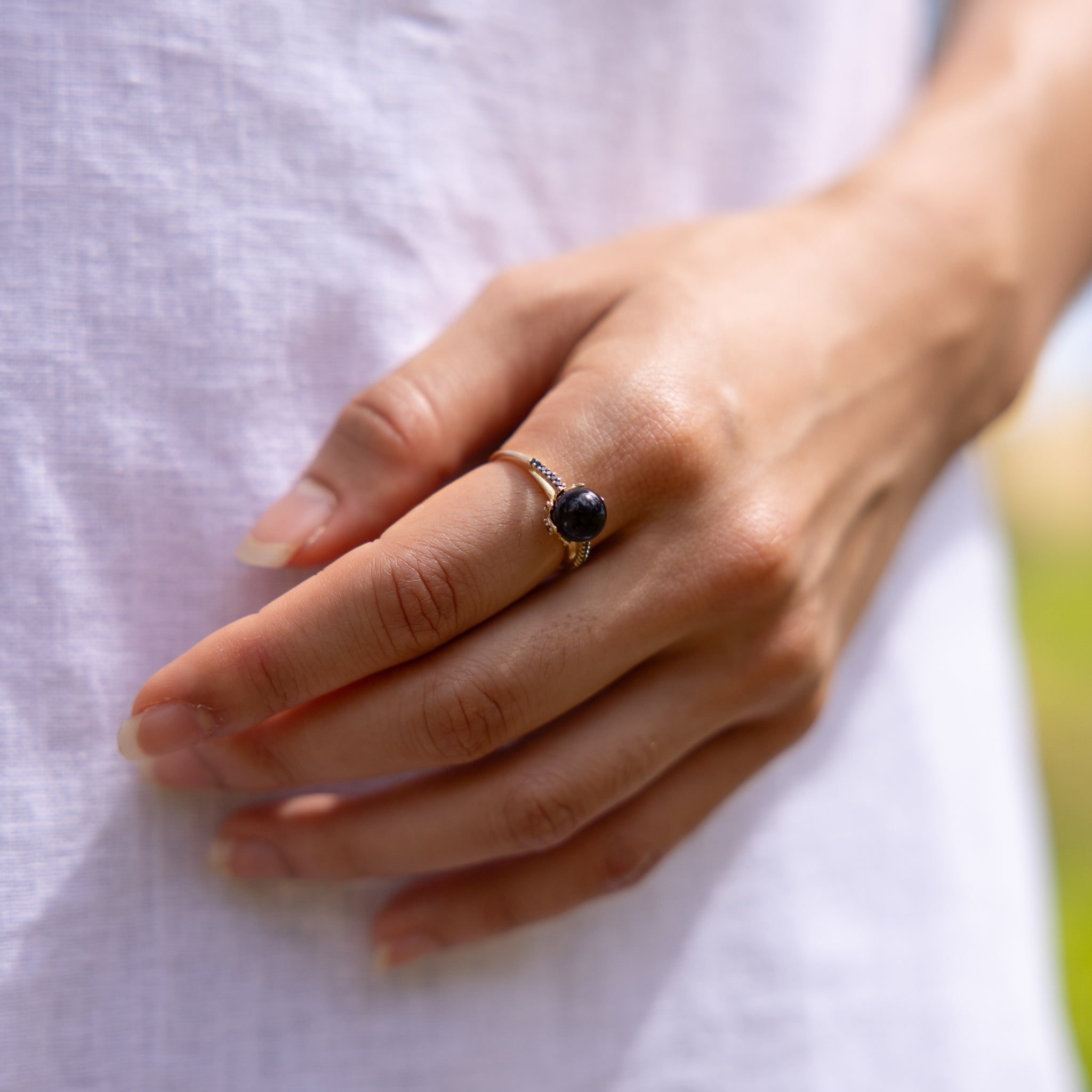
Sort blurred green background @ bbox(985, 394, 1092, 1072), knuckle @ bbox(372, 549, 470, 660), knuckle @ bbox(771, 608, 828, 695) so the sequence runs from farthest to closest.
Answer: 1. blurred green background @ bbox(985, 394, 1092, 1072)
2. knuckle @ bbox(771, 608, 828, 695)
3. knuckle @ bbox(372, 549, 470, 660)

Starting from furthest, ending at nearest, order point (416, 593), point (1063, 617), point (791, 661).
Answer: point (1063, 617) → point (791, 661) → point (416, 593)

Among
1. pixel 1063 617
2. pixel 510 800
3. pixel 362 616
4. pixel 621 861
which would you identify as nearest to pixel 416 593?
pixel 362 616

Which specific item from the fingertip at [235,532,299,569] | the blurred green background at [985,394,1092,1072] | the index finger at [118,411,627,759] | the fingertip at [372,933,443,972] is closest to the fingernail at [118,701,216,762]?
the index finger at [118,411,627,759]

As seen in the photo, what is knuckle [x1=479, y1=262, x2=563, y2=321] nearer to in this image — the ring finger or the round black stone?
the round black stone

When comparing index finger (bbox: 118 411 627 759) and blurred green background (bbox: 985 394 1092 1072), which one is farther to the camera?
blurred green background (bbox: 985 394 1092 1072)

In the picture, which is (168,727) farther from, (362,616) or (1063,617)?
(1063,617)

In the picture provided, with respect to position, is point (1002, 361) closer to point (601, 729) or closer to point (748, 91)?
point (748, 91)

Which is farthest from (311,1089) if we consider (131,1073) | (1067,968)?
(1067,968)
